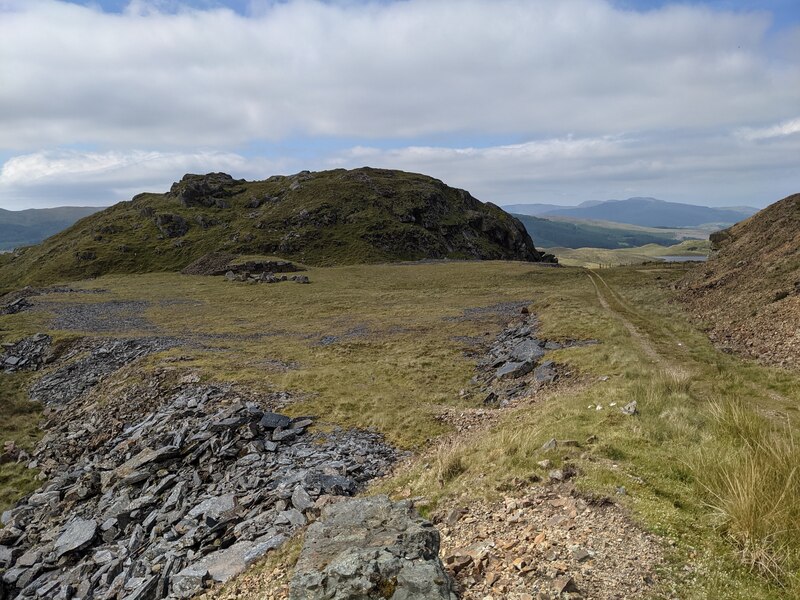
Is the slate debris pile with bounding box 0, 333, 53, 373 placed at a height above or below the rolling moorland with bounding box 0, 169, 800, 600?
below

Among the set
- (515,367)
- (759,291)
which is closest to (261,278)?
(515,367)

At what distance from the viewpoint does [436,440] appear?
17.0 metres

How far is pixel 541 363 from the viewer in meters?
24.5

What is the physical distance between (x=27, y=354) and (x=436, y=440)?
4055 centimetres

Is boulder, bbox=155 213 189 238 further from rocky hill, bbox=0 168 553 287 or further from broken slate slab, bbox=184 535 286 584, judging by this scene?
broken slate slab, bbox=184 535 286 584

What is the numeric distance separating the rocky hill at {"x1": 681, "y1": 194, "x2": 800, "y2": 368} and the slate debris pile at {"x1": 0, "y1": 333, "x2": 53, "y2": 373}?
164 feet

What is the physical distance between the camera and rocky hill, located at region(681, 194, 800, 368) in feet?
79.6

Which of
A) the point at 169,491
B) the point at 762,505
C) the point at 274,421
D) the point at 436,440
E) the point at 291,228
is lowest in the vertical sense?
the point at 169,491

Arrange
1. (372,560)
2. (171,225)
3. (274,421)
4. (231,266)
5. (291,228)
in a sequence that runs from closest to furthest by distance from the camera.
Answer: (372,560) → (274,421) → (231,266) → (291,228) → (171,225)

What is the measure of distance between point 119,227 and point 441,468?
545 ft

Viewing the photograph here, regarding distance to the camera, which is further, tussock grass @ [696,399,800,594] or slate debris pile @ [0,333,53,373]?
slate debris pile @ [0,333,53,373]

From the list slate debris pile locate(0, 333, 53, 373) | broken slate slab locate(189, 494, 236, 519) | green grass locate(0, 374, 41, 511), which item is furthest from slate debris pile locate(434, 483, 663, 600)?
slate debris pile locate(0, 333, 53, 373)

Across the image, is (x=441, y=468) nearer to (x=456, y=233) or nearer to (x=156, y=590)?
(x=156, y=590)

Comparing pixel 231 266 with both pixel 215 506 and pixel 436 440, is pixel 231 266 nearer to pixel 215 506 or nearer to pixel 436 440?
pixel 436 440
